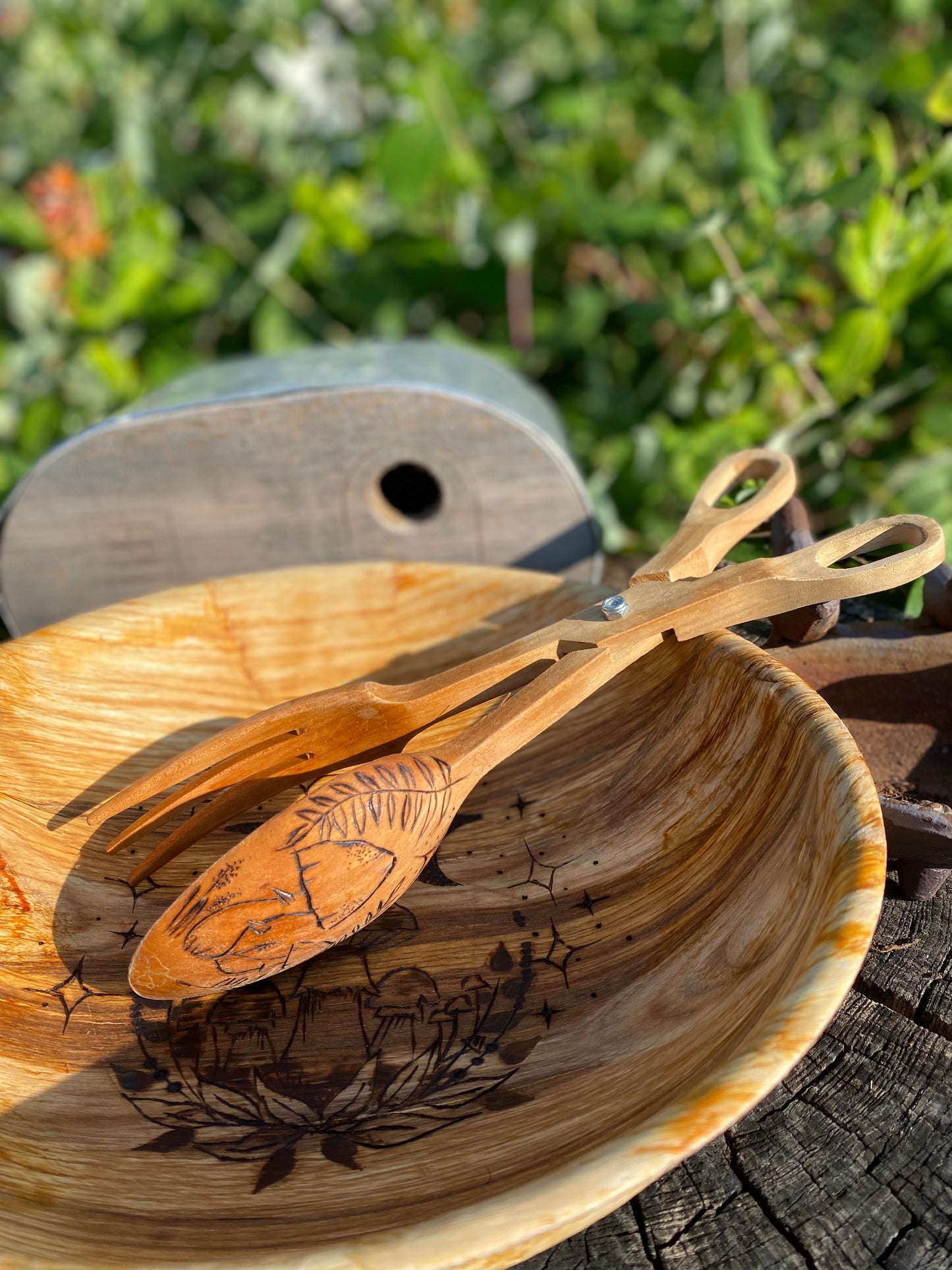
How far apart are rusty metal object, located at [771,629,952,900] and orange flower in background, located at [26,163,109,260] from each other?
6.24 ft

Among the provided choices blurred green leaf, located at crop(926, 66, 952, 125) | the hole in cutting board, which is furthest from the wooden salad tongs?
blurred green leaf, located at crop(926, 66, 952, 125)

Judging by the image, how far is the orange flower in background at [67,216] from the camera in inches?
85.6

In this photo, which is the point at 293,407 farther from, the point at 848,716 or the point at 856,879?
the point at 856,879

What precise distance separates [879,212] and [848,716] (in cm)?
95

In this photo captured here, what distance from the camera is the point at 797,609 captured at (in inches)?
35.1

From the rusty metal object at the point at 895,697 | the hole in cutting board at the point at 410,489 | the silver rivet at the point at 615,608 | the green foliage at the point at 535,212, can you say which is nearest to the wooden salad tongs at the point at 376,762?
the silver rivet at the point at 615,608

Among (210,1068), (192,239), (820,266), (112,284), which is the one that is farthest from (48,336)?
(210,1068)

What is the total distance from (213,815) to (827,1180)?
57 centimetres

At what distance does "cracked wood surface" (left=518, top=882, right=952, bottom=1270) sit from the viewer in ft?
2.15

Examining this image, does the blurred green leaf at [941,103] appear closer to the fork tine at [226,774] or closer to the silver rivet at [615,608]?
the silver rivet at [615,608]

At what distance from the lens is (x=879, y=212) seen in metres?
1.55

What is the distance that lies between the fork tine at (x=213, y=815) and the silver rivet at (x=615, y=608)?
31 centimetres

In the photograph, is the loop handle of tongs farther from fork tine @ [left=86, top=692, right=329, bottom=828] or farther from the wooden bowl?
fork tine @ [left=86, top=692, right=329, bottom=828]

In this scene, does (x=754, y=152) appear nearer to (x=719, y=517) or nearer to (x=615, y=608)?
(x=719, y=517)
